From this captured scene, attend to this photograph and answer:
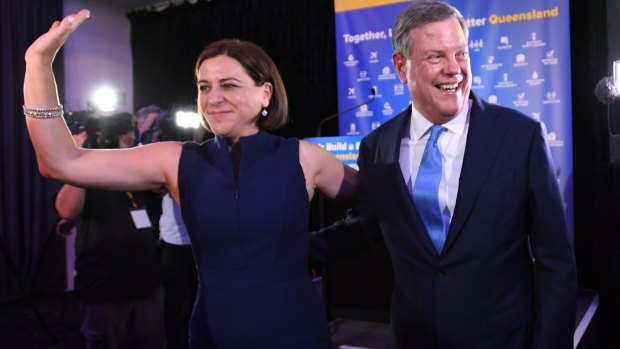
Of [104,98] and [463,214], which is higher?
[104,98]

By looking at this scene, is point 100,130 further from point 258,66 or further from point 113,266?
point 258,66

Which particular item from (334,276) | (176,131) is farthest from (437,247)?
(176,131)

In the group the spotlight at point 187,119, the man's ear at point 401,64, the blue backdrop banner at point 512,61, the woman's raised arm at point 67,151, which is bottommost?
the woman's raised arm at point 67,151

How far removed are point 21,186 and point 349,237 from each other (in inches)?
208

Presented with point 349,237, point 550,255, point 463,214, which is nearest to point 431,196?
point 463,214

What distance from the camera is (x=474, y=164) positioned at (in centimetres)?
133

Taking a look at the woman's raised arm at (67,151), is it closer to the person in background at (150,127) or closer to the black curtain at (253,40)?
the person in background at (150,127)

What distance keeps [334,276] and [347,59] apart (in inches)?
95.8

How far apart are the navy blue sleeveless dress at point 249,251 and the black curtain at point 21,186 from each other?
4751 millimetres

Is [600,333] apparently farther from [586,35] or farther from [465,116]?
[465,116]

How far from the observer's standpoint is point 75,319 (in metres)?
5.07

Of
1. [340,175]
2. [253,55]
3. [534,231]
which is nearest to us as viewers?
[534,231]

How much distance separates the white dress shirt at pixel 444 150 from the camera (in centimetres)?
138

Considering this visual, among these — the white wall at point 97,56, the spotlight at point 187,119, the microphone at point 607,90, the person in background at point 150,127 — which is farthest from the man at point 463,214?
the white wall at point 97,56
